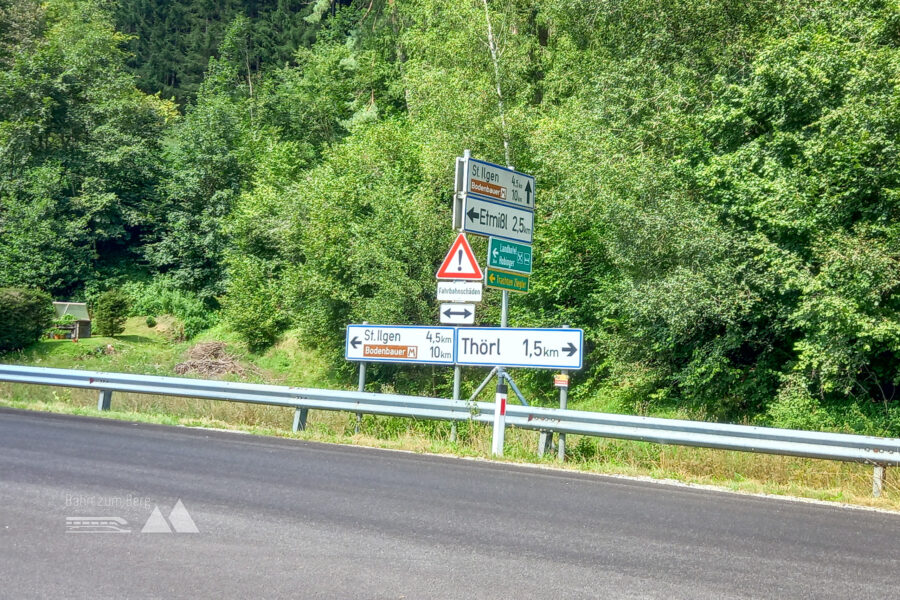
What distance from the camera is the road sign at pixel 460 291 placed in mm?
12086

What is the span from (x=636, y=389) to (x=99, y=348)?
2306 cm

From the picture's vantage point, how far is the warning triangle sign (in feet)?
39.6

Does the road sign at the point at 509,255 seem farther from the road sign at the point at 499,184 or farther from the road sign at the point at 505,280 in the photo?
the road sign at the point at 499,184

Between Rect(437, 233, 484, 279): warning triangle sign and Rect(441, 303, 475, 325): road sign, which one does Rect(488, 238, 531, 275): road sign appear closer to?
Rect(437, 233, 484, 279): warning triangle sign

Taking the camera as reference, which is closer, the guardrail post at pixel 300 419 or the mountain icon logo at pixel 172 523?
the mountain icon logo at pixel 172 523

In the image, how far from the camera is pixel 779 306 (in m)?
17.8

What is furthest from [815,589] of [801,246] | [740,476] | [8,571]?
[801,246]

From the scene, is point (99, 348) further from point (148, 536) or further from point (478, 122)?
point (148, 536)

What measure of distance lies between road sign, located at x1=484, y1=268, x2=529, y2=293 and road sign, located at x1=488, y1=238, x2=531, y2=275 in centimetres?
10

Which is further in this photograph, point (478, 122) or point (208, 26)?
point (208, 26)

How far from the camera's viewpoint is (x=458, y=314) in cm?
1227

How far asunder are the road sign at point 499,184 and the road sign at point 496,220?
128 mm

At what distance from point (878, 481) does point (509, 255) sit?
19.3 feet

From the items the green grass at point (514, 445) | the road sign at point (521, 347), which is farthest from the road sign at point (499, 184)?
the green grass at point (514, 445)
